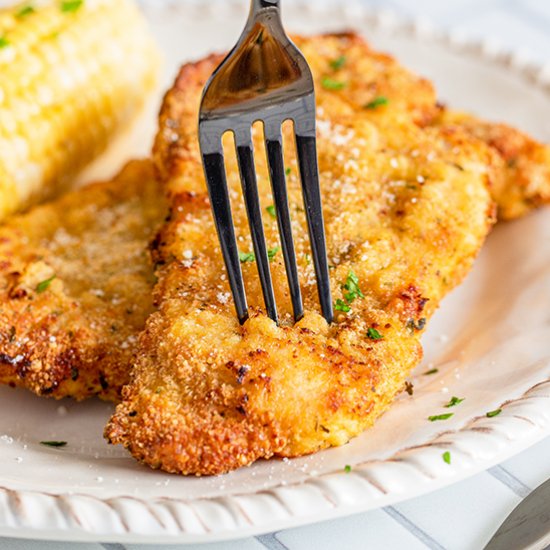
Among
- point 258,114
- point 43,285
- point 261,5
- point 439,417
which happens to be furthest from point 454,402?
point 43,285

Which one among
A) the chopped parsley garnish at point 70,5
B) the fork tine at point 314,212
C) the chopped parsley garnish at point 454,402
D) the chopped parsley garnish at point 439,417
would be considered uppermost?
the chopped parsley garnish at point 70,5

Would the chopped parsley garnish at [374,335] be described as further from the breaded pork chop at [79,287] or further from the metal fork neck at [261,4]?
the metal fork neck at [261,4]

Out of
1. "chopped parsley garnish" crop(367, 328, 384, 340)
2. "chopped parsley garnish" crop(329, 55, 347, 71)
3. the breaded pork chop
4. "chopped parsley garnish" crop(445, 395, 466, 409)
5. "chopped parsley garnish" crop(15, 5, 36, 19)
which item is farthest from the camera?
"chopped parsley garnish" crop(15, 5, 36, 19)

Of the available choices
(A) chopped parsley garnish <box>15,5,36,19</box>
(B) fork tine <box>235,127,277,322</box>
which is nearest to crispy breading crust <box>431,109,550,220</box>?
(B) fork tine <box>235,127,277,322</box>

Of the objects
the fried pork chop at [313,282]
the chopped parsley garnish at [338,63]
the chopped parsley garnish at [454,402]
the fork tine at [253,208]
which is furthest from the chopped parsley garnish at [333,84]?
the chopped parsley garnish at [454,402]

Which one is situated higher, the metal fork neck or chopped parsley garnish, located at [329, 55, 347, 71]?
the metal fork neck

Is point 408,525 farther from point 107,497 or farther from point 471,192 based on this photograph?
point 471,192

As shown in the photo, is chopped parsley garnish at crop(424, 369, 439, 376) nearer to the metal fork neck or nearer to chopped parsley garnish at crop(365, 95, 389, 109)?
chopped parsley garnish at crop(365, 95, 389, 109)
